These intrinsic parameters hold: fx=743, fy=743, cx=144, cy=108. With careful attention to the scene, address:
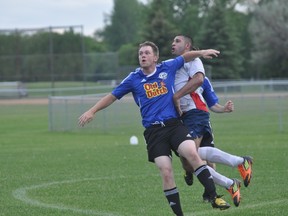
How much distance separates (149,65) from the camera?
30.6ft

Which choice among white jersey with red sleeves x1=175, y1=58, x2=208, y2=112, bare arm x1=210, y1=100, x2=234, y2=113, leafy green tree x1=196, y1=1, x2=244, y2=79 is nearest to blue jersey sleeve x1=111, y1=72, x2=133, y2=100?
white jersey with red sleeves x1=175, y1=58, x2=208, y2=112

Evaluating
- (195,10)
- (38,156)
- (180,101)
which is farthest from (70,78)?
(195,10)

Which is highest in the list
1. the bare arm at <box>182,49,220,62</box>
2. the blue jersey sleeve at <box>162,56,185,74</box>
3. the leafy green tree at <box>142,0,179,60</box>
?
the leafy green tree at <box>142,0,179,60</box>

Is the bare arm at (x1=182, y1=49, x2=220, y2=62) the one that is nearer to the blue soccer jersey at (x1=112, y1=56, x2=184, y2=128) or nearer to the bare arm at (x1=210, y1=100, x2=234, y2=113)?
the blue soccer jersey at (x1=112, y1=56, x2=184, y2=128)

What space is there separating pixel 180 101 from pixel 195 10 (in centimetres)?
9689

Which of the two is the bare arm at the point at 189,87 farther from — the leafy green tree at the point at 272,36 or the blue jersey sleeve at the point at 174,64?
the leafy green tree at the point at 272,36

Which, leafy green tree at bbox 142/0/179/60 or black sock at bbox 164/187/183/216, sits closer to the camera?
black sock at bbox 164/187/183/216

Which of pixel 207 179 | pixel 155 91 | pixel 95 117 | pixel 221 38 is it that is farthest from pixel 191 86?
pixel 221 38

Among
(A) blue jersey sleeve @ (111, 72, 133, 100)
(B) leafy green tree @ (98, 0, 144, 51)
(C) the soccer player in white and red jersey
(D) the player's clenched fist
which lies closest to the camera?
(D) the player's clenched fist

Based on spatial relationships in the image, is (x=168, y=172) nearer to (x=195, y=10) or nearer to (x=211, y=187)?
(x=211, y=187)

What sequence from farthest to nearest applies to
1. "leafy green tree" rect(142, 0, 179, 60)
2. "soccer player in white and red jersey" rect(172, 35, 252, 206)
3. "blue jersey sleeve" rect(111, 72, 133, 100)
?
"leafy green tree" rect(142, 0, 179, 60), "soccer player in white and red jersey" rect(172, 35, 252, 206), "blue jersey sleeve" rect(111, 72, 133, 100)

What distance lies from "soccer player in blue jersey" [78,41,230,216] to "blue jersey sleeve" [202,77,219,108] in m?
1.54

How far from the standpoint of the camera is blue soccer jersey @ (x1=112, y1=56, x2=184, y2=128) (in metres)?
9.32

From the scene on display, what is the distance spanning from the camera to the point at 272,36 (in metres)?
78.3
